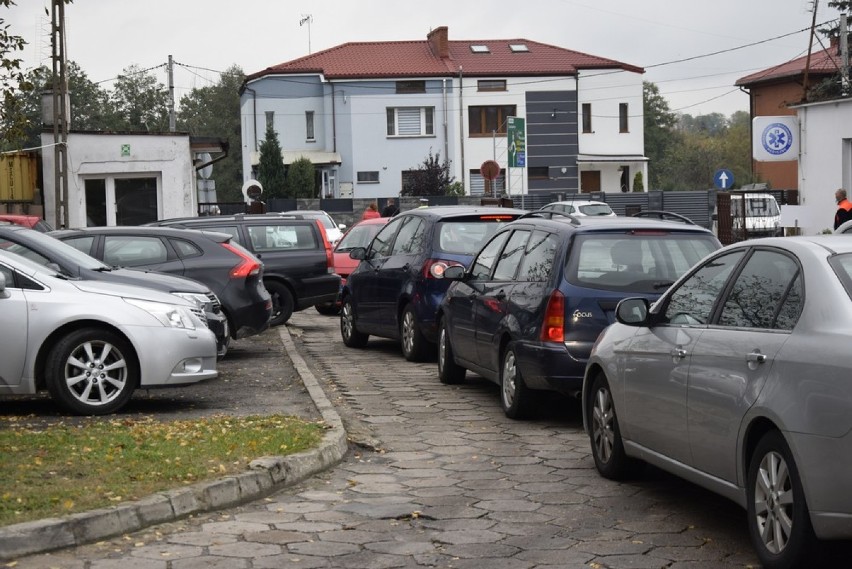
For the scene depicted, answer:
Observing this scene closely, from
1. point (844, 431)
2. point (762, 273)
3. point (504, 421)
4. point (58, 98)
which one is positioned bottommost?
point (504, 421)

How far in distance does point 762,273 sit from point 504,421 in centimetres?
475

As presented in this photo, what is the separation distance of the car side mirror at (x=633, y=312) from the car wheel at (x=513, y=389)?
3134 millimetres

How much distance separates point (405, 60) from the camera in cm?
7200

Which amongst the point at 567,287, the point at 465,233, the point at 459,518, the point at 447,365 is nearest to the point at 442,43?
the point at 465,233

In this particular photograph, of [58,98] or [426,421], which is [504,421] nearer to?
[426,421]

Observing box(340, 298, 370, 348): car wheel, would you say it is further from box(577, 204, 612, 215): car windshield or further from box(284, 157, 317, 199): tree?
box(284, 157, 317, 199): tree

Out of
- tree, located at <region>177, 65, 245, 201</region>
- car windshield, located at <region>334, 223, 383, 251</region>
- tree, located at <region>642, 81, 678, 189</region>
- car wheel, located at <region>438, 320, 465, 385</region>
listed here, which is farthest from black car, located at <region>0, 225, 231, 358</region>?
tree, located at <region>642, 81, 678, 189</region>

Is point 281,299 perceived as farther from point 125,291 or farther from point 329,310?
point 125,291

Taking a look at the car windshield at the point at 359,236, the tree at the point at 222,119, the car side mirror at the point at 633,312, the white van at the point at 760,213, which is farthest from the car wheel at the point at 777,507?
the tree at the point at 222,119

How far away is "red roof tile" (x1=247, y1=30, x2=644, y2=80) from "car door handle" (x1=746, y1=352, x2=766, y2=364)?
64066 millimetres

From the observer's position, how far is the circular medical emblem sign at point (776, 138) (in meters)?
35.1

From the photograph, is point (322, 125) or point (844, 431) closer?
point (844, 431)

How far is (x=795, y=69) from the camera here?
65188 mm

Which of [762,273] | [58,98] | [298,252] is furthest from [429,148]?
[762,273]
